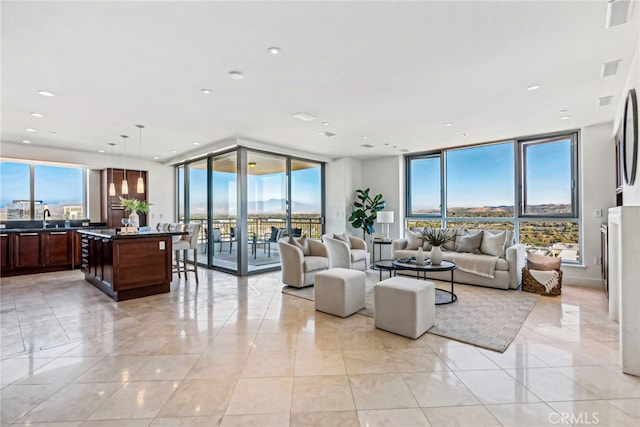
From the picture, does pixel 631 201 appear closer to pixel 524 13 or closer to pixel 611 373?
pixel 611 373

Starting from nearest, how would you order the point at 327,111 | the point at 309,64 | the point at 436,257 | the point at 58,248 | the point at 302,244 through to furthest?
the point at 309,64 → the point at 327,111 → the point at 436,257 → the point at 302,244 → the point at 58,248

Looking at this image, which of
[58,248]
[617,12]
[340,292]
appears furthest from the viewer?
[58,248]

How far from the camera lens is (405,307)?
3.06 metres

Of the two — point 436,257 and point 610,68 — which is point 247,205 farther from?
point 610,68

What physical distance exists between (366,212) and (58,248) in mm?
6813

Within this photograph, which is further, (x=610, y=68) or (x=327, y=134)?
(x=327, y=134)

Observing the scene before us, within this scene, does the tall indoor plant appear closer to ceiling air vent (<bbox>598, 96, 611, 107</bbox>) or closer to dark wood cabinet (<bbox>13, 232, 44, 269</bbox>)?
ceiling air vent (<bbox>598, 96, 611, 107</bbox>)

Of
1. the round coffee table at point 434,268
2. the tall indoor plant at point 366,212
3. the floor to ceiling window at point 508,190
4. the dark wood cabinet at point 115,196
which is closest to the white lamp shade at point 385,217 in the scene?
the tall indoor plant at point 366,212

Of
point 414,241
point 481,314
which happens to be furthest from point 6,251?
point 481,314

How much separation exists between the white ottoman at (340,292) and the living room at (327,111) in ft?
0.65

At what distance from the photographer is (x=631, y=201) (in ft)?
11.0

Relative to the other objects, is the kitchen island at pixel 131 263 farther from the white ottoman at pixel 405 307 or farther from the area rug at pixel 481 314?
the white ottoman at pixel 405 307

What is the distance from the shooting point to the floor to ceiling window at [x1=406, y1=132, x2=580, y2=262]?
5527 mm

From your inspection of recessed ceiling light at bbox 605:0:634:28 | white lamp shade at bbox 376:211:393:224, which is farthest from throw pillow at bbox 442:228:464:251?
recessed ceiling light at bbox 605:0:634:28
